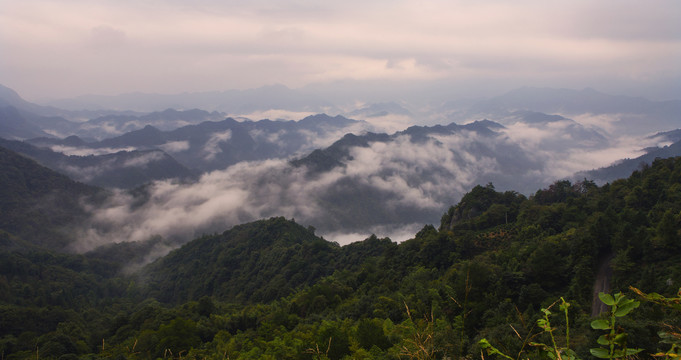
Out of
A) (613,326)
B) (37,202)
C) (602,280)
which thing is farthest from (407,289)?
(37,202)

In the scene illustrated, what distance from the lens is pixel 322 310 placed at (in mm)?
35281

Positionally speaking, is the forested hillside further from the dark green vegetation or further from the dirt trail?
the dirt trail

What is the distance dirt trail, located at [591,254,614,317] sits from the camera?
69.6ft

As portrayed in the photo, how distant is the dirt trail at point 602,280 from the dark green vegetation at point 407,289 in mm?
166

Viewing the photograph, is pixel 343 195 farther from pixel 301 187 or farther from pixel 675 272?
pixel 675 272

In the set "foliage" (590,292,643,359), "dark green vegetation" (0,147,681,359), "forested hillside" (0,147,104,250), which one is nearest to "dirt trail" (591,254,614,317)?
"dark green vegetation" (0,147,681,359)

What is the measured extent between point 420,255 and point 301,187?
498 feet

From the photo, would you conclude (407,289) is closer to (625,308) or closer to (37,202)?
(625,308)

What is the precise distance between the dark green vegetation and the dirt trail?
166mm

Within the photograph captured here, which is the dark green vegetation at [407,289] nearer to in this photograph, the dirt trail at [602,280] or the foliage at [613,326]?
the dirt trail at [602,280]

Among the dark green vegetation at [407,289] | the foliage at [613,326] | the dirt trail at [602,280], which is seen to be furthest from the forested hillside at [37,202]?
the foliage at [613,326]

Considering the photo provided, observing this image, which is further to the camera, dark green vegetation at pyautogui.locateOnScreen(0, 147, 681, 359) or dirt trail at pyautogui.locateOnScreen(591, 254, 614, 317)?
dirt trail at pyautogui.locateOnScreen(591, 254, 614, 317)

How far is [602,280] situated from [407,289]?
1327 cm

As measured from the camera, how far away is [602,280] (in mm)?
23969
